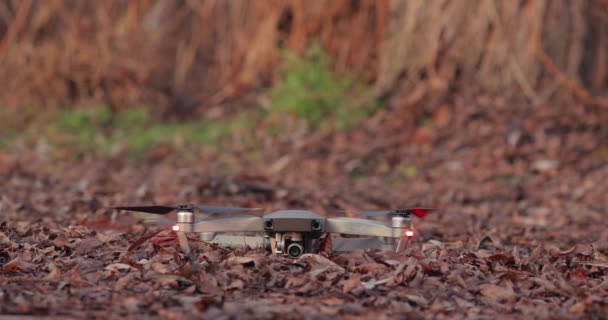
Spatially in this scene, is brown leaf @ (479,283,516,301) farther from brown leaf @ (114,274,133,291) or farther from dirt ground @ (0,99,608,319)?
brown leaf @ (114,274,133,291)

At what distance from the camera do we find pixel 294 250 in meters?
3.94

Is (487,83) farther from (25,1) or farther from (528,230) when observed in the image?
(25,1)

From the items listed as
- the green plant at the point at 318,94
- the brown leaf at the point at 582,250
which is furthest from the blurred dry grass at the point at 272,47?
the brown leaf at the point at 582,250

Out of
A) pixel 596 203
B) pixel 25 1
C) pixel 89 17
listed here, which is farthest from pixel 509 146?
pixel 25 1

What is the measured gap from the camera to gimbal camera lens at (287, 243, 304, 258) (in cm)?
393

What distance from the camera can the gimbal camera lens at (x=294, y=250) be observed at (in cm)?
393

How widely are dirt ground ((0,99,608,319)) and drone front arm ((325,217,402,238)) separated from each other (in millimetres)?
102

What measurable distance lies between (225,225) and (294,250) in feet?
1.09

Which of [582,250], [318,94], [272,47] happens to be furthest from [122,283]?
[272,47]

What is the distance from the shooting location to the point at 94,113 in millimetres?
12555

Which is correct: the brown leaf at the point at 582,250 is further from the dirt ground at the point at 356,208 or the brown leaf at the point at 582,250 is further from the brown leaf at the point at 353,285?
the brown leaf at the point at 353,285

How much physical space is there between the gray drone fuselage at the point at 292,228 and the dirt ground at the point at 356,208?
10 cm

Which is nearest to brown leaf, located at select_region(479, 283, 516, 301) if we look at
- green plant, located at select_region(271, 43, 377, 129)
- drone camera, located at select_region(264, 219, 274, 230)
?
drone camera, located at select_region(264, 219, 274, 230)

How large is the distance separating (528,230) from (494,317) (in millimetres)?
3131
